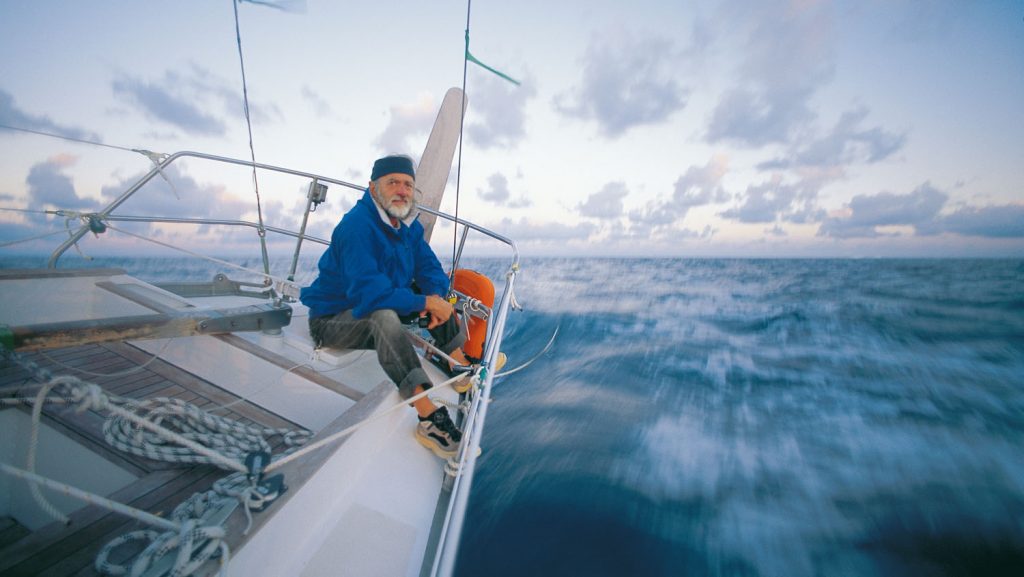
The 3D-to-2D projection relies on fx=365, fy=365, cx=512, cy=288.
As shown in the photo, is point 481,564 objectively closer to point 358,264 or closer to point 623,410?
point 358,264

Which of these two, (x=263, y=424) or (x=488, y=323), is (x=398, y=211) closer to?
(x=488, y=323)

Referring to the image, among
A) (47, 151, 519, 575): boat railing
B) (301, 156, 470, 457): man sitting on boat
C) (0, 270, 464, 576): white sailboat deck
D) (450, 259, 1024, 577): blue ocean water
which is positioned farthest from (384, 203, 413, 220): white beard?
(450, 259, 1024, 577): blue ocean water

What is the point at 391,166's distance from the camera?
A: 2217 mm

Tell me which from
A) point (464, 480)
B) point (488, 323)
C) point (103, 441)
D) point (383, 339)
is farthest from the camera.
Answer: point (488, 323)

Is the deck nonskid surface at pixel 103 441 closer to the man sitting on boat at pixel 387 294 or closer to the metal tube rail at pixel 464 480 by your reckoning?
the man sitting on boat at pixel 387 294

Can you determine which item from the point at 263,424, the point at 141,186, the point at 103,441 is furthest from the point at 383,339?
the point at 141,186

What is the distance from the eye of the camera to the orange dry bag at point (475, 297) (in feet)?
8.24

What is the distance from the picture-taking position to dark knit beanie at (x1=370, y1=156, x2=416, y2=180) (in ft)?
7.25

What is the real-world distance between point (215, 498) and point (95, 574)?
0.27 metres

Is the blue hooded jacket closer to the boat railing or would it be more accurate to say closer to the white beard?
the white beard

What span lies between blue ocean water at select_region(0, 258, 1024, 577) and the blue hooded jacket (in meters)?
1.39

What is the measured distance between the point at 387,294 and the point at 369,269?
Result: 6.7 inches

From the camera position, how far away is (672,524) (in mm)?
2082

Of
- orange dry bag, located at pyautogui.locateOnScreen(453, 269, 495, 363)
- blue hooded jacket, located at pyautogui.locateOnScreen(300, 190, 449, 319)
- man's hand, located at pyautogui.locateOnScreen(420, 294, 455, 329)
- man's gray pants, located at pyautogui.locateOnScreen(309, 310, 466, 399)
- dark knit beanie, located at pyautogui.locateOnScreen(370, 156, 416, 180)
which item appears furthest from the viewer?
orange dry bag, located at pyautogui.locateOnScreen(453, 269, 495, 363)
